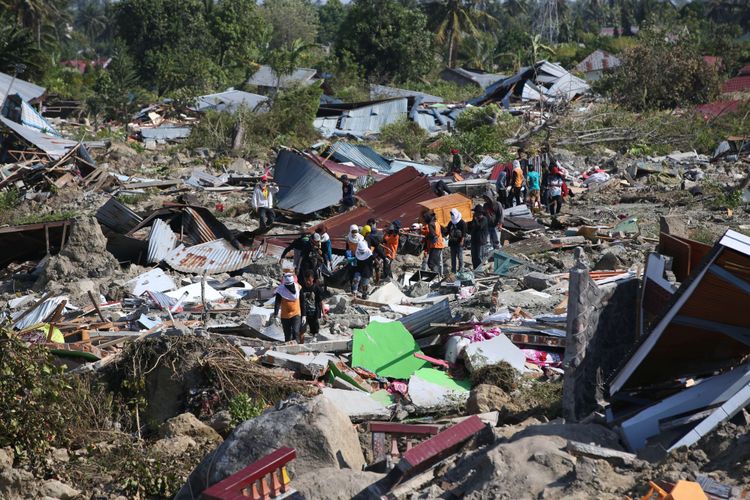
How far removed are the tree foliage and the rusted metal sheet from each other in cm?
1801

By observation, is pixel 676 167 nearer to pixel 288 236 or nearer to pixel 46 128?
pixel 288 236

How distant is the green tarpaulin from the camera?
30.5ft

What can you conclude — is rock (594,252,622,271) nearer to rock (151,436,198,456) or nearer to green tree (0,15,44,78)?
rock (151,436,198,456)

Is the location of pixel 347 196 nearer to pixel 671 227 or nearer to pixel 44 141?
pixel 671 227

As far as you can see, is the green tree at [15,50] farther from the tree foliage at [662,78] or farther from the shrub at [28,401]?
the shrub at [28,401]

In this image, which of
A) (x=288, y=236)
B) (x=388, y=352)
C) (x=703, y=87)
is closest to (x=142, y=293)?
(x=288, y=236)

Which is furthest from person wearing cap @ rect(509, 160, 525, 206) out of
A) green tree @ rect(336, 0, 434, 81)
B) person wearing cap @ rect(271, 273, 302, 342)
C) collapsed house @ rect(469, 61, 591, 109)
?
green tree @ rect(336, 0, 434, 81)

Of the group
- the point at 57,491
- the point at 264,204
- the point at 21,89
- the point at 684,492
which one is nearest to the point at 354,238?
the point at 264,204

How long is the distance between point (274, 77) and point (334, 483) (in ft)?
110

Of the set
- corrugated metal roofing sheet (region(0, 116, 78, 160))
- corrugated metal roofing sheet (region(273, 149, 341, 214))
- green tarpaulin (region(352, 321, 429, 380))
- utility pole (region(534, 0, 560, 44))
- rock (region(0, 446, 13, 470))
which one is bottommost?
utility pole (region(534, 0, 560, 44))

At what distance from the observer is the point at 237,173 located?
913 inches

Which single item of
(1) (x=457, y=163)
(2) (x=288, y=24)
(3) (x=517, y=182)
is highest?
(3) (x=517, y=182)

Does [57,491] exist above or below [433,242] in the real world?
above

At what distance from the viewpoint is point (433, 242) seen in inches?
528
